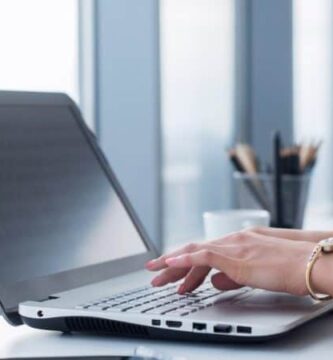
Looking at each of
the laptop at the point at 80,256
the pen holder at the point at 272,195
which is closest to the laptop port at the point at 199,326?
the laptop at the point at 80,256

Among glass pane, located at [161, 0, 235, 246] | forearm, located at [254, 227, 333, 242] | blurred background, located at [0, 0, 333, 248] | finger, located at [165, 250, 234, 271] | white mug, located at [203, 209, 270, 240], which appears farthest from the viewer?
glass pane, located at [161, 0, 235, 246]

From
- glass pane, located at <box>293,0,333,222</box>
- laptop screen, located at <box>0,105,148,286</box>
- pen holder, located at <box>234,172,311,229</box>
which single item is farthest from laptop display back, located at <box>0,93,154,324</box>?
glass pane, located at <box>293,0,333,222</box>

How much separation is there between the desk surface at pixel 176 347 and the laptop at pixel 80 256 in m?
0.01

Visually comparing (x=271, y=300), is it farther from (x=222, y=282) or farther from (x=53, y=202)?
(x=53, y=202)

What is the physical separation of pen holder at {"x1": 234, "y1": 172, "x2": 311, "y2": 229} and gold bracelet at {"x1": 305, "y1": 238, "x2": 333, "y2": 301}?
71 centimetres

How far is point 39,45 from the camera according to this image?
1.42 metres

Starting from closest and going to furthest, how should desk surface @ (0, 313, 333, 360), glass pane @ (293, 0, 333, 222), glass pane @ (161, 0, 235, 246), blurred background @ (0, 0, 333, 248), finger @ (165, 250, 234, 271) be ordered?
desk surface @ (0, 313, 333, 360), finger @ (165, 250, 234, 271), blurred background @ (0, 0, 333, 248), glass pane @ (161, 0, 235, 246), glass pane @ (293, 0, 333, 222)

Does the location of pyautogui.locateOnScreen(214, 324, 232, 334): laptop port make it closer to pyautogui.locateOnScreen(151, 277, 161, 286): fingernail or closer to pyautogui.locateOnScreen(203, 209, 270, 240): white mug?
pyautogui.locateOnScreen(151, 277, 161, 286): fingernail

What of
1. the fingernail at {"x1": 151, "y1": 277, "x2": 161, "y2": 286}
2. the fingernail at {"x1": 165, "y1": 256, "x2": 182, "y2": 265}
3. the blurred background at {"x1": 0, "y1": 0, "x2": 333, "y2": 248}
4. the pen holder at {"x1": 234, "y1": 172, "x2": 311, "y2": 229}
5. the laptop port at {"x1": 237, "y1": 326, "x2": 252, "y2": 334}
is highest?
the blurred background at {"x1": 0, "y1": 0, "x2": 333, "y2": 248}

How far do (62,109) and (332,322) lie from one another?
41 centimetres

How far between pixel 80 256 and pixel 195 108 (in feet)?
3.43

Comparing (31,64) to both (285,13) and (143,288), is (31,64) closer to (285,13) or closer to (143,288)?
(143,288)

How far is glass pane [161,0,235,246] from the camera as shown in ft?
5.97

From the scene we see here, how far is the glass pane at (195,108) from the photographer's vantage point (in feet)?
5.97
